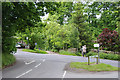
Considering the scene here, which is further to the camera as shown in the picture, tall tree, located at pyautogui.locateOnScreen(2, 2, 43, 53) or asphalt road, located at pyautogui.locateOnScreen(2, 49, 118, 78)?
tall tree, located at pyautogui.locateOnScreen(2, 2, 43, 53)

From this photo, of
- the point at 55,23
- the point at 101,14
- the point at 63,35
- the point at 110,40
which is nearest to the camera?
the point at 110,40

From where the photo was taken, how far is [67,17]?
50531 mm

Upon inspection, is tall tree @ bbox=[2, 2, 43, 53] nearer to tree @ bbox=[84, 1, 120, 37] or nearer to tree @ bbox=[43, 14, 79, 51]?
tree @ bbox=[43, 14, 79, 51]

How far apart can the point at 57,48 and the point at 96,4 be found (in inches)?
623

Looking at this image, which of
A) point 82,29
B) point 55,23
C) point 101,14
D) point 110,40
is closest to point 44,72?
point 110,40

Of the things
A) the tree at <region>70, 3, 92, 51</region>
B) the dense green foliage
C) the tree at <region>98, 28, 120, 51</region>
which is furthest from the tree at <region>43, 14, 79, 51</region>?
the tree at <region>98, 28, 120, 51</region>

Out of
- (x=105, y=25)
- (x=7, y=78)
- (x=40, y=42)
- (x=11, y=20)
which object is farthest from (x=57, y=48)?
(x=7, y=78)

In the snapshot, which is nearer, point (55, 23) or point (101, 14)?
point (55, 23)

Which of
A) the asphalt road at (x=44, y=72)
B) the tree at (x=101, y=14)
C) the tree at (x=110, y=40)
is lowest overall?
the asphalt road at (x=44, y=72)

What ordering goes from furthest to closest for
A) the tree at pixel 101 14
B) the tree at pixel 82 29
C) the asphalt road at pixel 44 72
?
1. the tree at pixel 101 14
2. the tree at pixel 82 29
3. the asphalt road at pixel 44 72

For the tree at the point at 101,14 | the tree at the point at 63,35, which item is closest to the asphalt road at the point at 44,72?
the tree at the point at 63,35

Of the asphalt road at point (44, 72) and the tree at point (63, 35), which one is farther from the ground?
the tree at point (63, 35)

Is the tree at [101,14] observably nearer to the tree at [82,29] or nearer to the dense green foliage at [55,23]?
the dense green foliage at [55,23]

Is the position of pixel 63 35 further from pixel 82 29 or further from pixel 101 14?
pixel 101 14
